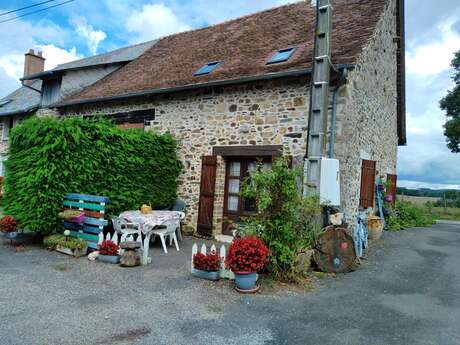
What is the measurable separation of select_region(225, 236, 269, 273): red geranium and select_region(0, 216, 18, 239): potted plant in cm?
471

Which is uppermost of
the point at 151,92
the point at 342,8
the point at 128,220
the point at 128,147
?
the point at 342,8

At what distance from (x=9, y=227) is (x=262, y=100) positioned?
5640 millimetres

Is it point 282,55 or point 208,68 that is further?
point 208,68

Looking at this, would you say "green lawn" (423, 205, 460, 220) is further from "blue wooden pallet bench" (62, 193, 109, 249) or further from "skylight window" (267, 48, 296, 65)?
"blue wooden pallet bench" (62, 193, 109, 249)

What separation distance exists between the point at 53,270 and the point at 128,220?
1528mm

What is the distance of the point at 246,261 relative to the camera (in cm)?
443

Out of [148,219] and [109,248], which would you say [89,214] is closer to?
[109,248]

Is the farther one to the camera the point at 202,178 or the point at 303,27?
the point at 303,27

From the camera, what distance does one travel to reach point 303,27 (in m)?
9.38

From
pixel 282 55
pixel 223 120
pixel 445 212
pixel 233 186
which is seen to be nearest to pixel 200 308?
pixel 233 186

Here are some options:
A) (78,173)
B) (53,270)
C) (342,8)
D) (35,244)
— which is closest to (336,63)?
(342,8)

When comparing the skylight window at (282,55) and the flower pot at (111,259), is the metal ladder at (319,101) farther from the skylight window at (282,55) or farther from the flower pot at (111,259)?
the flower pot at (111,259)

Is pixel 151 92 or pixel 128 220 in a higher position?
pixel 151 92

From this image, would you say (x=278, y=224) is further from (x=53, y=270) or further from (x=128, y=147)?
(x=128, y=147)
